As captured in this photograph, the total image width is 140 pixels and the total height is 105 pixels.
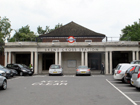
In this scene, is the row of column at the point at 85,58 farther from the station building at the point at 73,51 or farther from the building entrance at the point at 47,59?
the building entrance at the point at 47,59

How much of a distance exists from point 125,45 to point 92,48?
16.6 ft

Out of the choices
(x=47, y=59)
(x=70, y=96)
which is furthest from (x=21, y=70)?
(x=70, y=96)

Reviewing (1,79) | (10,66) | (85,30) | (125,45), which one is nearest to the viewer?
(1,79)

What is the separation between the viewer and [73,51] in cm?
3450

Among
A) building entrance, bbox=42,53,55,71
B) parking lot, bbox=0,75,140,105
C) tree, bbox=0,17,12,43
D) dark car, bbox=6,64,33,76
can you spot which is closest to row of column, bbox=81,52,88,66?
building entrance, bbox=42,53,55,71

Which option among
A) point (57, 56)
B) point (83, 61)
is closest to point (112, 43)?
point (83, 61)

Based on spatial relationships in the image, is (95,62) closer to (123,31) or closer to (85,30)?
(85,30)

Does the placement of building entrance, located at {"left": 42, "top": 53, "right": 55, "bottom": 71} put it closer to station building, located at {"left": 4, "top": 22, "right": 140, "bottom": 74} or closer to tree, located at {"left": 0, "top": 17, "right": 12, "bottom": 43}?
station building, located at {"left": 4, "top": 22, "right": 140, "bottom": 74}

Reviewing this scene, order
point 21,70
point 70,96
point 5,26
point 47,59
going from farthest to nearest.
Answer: point 5,26 < point 47,59 < point 21,70 < point 70,96

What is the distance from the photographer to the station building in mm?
33844

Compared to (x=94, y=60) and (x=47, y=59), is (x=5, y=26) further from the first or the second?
(x=94, y=60)

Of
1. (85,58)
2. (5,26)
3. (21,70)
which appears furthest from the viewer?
(5,26)

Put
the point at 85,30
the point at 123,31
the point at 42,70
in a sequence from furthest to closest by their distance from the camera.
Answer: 1. the point at 123,31
2. the point at 85,30
3. the point at 42,70

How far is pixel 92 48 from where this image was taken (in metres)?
34.3
